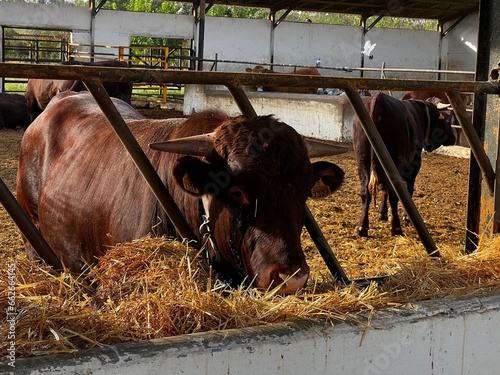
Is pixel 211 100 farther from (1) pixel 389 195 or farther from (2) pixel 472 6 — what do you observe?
(2) pixel 472 6

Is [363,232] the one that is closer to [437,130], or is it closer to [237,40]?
[437,130]

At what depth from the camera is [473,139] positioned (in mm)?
3684

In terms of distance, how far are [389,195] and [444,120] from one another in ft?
9.87

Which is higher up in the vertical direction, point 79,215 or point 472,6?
point 472,6

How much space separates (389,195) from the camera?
25.0 ft

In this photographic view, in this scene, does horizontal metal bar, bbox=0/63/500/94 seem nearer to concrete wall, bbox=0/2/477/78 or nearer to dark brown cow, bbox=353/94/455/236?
dark brown cow, bbox=353/94/455/236

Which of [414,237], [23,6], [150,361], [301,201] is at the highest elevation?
[23,6]

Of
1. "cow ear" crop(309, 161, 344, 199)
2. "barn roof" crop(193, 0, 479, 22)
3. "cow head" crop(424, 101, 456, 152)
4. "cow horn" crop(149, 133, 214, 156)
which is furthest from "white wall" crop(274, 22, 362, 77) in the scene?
"cow horn" crop(149, 133, 214, 156)

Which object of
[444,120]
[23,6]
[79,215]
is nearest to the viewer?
[79,215]

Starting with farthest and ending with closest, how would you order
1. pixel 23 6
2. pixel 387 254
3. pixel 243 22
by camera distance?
pixel 243 22, pixel 23 6, pixel 387 254

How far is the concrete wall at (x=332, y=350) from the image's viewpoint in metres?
2.00

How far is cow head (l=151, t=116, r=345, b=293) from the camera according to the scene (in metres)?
2.74

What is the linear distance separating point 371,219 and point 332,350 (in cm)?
576

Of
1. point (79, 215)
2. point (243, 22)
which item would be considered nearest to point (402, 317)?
point (79, 215)
